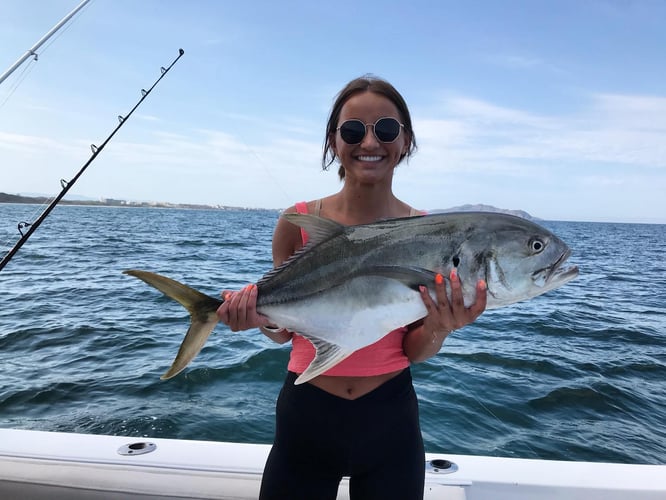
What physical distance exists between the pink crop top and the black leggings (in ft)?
0.37

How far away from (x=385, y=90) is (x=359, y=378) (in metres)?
1.55

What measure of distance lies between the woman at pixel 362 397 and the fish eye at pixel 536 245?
1.18 ft

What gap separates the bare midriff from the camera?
7.62 ft

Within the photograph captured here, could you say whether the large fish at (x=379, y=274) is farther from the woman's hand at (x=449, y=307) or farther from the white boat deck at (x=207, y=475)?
the white boat deck at (x=207, y=475)

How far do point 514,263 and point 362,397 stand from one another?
982mm

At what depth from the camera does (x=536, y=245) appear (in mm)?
2123

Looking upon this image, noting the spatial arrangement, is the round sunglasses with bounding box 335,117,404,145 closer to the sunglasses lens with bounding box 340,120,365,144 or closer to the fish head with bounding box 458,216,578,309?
the sunglasses lens with bounding box 340,120,365,144

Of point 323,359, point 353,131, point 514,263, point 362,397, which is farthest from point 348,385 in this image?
point 353,131

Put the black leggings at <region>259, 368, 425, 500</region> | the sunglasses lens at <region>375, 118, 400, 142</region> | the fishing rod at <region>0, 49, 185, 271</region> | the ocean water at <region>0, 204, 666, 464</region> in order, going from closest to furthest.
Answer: the black leggings at <region>259, 368, 425, 500</region>, the sunglasses lens at <region>375, 118, 400, 142</region>, the fishing rod at <region>0, 49, 185, 271</region>, the ocean water at <region>0, 204, 666, 464</region>

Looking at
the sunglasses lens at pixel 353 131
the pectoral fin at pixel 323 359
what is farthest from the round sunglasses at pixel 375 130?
the pectoral fin at pixel 323 359

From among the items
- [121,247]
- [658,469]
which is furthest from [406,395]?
[121,247]

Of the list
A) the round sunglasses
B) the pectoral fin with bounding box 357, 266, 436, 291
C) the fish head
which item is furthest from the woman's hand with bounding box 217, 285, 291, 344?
the fish head

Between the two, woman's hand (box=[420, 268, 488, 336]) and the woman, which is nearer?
woman's hand (box=[420, 268, 488, 336])

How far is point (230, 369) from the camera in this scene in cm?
766
